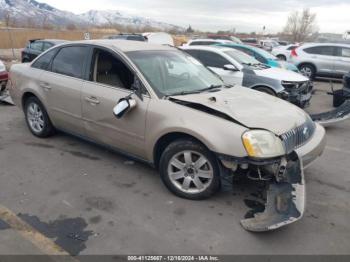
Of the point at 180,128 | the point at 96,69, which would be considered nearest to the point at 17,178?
the point at 96,69

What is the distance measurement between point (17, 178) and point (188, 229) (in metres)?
2.27

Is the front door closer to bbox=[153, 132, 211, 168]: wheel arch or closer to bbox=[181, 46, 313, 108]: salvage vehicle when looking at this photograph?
bbox=[153, 132, 211, 168]: wheel arch

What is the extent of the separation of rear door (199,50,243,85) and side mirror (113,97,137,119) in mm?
4544

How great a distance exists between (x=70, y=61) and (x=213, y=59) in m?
4.59

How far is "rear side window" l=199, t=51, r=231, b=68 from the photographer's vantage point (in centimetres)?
845

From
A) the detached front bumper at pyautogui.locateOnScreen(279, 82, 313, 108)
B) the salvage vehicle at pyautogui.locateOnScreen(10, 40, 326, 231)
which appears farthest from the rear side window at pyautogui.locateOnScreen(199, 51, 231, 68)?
the salvage vehicle at pyautogui.locateOnScreen(10, 40, 326, 231)

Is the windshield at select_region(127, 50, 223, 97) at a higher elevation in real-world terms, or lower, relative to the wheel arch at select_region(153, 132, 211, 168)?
higher

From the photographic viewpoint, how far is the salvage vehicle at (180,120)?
3318 mm

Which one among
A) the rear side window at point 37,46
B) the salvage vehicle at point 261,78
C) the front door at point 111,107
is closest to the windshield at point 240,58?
the salvage vehicle at point 261,78

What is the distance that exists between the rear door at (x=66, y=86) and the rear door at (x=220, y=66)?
13.5ft

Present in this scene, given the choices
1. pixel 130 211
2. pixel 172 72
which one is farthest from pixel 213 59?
pixel 130 211

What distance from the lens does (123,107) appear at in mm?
3826

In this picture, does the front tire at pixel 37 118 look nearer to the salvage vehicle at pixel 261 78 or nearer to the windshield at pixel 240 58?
the salvage vehicle at pixel 261 78

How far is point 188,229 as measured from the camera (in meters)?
3.23
